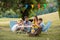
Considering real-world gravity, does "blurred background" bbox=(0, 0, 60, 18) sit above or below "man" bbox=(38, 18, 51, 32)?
above

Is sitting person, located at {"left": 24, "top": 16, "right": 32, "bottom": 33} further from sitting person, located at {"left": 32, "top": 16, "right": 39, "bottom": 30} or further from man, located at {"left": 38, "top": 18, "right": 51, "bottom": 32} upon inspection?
man, located at {"left": 38, "top": 18, "right": 51, "bottom": 32}

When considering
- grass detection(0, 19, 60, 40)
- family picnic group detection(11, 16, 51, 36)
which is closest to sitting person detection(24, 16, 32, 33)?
family picnic group detection(11, 16, 51, 36)


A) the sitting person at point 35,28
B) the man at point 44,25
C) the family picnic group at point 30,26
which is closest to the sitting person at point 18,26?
the family picnic group at point 30,26

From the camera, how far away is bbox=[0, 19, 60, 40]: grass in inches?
142

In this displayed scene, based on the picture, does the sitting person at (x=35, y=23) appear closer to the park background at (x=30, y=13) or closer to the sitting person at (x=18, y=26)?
the park background at (x=30, y=13)

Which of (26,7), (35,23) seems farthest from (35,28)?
(26,7)

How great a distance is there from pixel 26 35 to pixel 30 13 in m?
0.39

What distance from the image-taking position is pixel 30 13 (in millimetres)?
3652

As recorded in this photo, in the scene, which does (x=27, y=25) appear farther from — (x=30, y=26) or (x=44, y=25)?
(x=44, y=25)

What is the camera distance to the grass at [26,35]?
3.61 meters

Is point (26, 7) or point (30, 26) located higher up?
point (26, 7)

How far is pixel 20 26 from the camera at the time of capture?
3.67 metres

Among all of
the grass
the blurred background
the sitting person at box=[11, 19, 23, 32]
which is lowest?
the grass

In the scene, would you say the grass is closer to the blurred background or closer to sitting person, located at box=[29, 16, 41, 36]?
sitting person, located at box=[29, 16, 41, 36]
